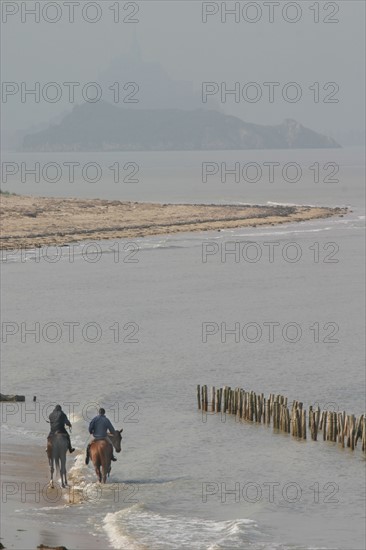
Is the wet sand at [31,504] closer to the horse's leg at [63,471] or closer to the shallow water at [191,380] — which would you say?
the horse's leg at [63,471]

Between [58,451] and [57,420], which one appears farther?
[58,451]

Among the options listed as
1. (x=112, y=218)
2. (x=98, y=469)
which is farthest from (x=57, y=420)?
(x=112, y=218)

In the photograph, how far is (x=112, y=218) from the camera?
116750 mm

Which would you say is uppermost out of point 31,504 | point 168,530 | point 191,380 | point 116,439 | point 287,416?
point 191,380

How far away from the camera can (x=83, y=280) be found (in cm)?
7831

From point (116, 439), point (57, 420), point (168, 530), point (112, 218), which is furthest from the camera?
point (112, 218)

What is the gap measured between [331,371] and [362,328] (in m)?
13.0

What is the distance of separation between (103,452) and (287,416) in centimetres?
829

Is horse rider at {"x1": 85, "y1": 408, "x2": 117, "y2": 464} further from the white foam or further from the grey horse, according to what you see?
the white foam

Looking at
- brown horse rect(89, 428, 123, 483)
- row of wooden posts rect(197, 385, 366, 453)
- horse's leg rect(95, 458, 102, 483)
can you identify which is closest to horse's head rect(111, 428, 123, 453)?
brown horse rect(89, 428, 123, 483)

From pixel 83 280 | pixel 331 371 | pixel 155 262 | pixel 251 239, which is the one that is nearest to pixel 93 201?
pixel 251 239

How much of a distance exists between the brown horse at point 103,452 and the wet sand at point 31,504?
1.16 m

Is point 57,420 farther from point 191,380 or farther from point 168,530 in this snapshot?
point 191,380

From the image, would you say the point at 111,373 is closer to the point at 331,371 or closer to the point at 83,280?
the point at 331,371
